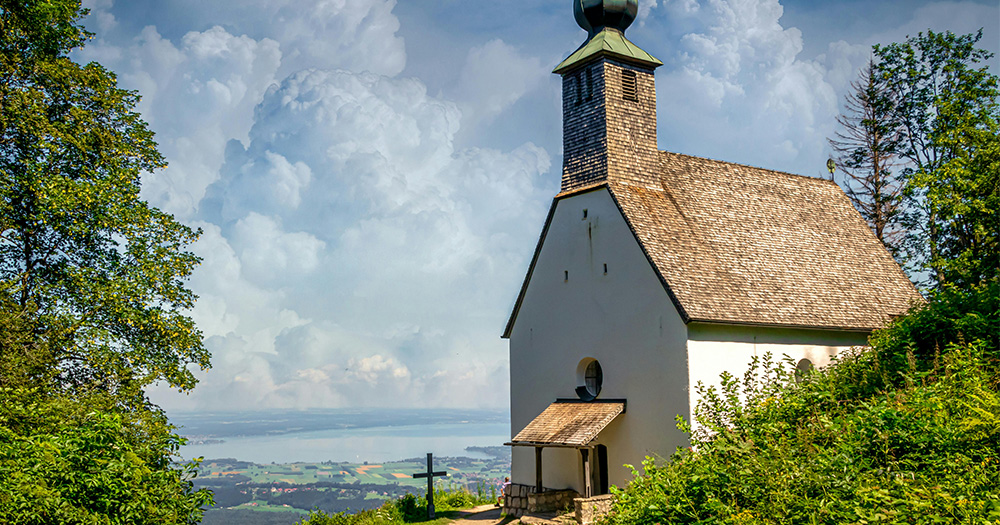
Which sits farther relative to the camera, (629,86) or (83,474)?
(629,86)

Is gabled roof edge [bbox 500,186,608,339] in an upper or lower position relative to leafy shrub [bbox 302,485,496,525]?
upper

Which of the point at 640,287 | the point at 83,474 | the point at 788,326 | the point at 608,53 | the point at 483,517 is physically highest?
the point at 608,53

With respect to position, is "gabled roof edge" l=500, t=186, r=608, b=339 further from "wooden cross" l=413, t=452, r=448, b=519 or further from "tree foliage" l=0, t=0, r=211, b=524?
"tree foliage" l=0, t=0, r=211, b=524

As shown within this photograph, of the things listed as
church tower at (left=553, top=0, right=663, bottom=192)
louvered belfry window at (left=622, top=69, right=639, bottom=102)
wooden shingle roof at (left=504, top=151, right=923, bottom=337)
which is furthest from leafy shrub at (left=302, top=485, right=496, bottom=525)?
louvered belfry window at (left=622, top=69, right=639, bottom=102)

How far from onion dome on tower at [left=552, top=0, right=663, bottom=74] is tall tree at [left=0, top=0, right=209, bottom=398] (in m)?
12.0

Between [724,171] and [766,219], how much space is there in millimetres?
2084

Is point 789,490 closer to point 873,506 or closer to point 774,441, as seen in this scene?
point 873,506

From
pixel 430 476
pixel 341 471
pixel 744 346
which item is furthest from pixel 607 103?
pixel 341 471

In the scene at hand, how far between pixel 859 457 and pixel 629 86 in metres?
15.4

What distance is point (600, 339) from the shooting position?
72.2 ft

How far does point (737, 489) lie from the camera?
34.1ft

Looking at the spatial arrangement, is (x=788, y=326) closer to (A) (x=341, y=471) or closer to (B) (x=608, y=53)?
(B) (x=608, y=53)

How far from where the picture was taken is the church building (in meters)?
20.4

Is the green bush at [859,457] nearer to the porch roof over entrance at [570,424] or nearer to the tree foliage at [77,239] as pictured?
the porch roof over entrance at [570,424]
